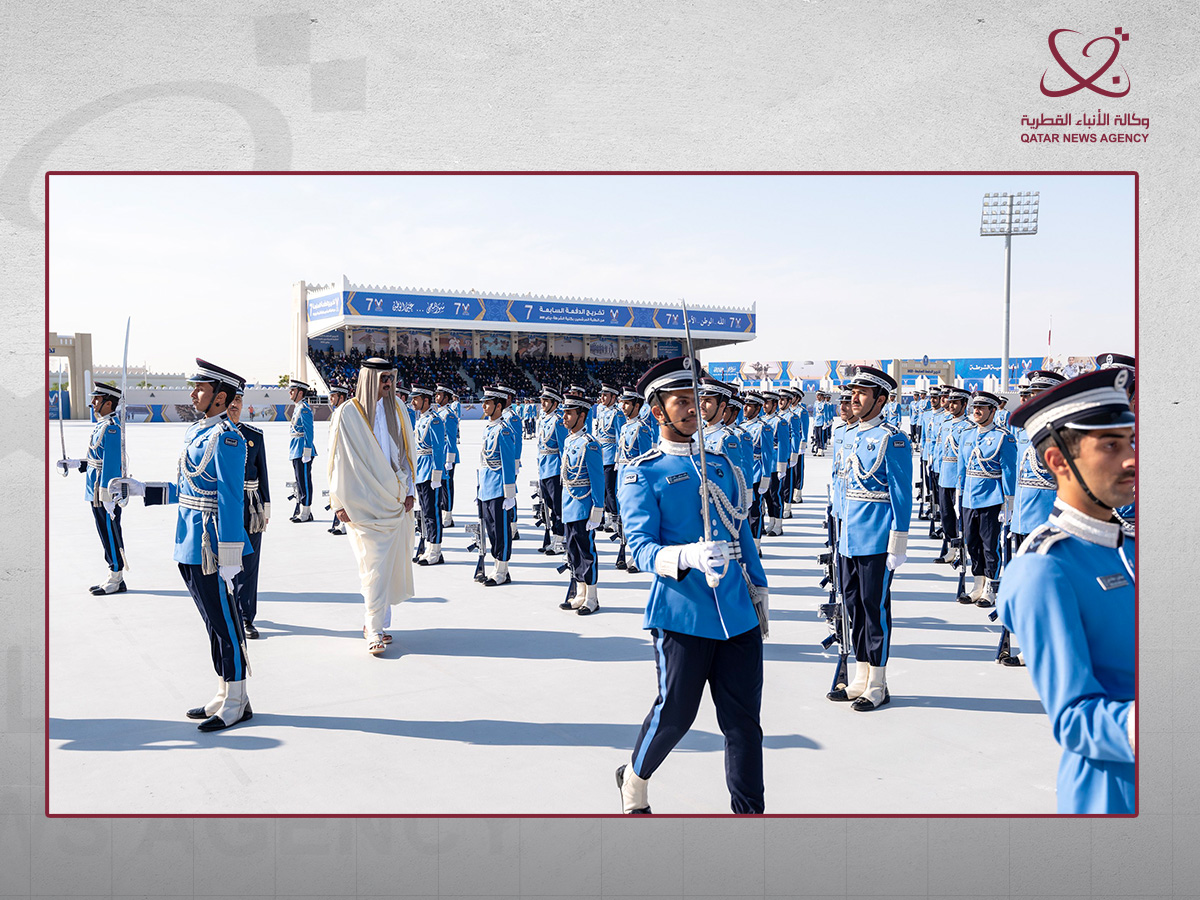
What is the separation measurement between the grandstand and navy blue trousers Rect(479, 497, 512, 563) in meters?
1.97

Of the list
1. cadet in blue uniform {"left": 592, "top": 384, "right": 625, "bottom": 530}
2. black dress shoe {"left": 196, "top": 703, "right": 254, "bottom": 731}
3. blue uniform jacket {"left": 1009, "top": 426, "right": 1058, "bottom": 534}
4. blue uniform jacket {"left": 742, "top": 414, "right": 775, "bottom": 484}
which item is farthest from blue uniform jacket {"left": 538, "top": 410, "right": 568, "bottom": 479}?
black dress shoe {"left": 196, "top": 703, "right": 254, "bottom": 731}

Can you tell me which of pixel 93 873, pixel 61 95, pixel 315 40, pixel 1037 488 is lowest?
pixel 93 873

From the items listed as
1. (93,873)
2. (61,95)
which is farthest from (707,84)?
(93,873)

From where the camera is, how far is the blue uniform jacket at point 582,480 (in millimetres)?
Result: 7809

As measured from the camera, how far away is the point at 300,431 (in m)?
12.1

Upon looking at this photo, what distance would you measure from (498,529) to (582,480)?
3.77ft

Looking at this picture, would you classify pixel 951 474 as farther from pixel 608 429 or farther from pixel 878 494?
pixel 608 429

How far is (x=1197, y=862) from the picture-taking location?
373 centimetres

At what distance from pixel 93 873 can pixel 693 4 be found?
4.55m

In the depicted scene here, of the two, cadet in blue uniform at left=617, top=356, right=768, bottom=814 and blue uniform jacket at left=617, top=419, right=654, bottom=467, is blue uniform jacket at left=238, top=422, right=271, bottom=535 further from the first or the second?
blue uniform jacket at left=617, top=419, right=654, bottom=467

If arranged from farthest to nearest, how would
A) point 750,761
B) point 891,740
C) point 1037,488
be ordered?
point 1037,488 < point 891,740 < point 750,761

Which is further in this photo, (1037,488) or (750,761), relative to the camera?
(1037,488)

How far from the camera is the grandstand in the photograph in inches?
236

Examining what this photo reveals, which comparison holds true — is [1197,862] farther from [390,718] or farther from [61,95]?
[61,95]
